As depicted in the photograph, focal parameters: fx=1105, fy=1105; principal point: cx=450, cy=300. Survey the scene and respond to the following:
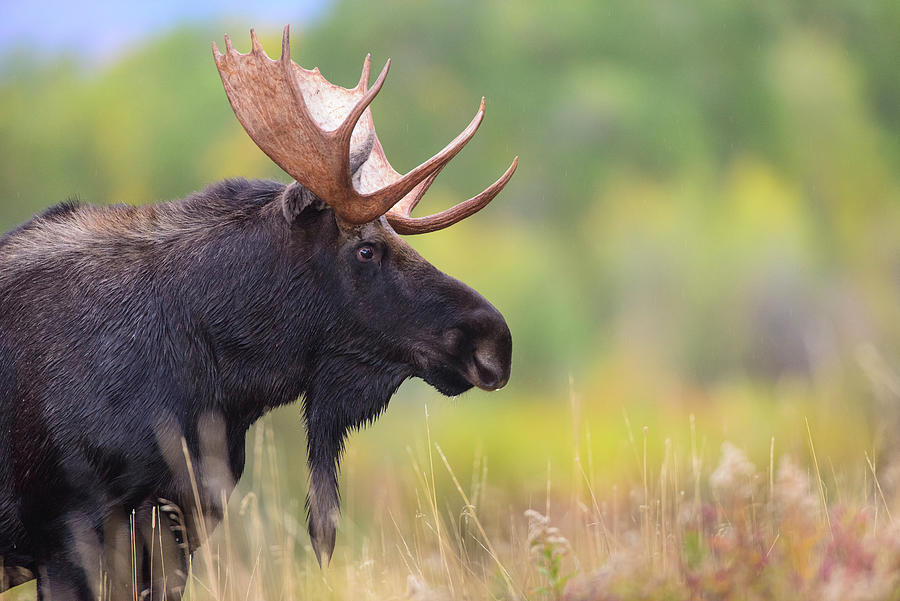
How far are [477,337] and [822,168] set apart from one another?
13.9 m

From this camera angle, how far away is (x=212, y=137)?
1452cm

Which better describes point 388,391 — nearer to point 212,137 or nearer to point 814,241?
point 212,137

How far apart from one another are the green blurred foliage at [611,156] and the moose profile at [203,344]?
9.52 meters

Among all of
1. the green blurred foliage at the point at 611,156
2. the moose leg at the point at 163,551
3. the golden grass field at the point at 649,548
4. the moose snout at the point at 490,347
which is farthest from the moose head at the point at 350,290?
the green blurred foliage at the point at 611,156

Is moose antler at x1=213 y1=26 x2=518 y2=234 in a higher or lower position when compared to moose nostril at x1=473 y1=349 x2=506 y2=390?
higher

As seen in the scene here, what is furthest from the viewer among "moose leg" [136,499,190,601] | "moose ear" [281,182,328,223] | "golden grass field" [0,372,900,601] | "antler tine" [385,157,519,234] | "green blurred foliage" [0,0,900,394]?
"green blurred foliage" [0,0,900,394]

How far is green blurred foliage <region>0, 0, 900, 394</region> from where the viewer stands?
47.9ft

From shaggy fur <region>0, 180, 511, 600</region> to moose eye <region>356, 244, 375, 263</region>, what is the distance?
0.02 meters

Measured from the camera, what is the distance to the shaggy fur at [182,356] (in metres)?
3.94

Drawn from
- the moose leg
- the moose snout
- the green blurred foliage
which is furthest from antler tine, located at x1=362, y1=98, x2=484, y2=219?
the green blurred foliage

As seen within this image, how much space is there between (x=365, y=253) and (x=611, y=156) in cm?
1324

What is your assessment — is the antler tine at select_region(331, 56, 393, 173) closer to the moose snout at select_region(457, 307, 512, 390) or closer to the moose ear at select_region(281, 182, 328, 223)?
the moose ear at select_region(281, 182, 328, 223)

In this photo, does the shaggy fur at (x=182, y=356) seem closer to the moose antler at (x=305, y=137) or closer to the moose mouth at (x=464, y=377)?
the moose mouth at (x=464, y=377)

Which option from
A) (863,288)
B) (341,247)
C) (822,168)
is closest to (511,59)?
(822,168)
